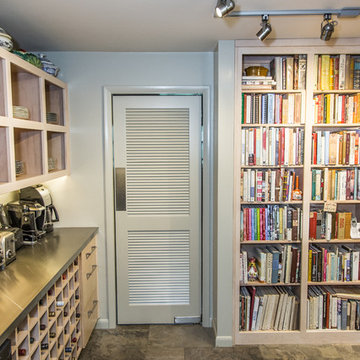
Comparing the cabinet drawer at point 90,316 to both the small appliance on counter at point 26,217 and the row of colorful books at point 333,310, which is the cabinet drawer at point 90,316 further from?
the row of colorful books at point 333,310

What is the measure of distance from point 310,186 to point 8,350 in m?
2.27

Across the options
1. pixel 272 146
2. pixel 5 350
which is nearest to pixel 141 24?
pixel 272 146

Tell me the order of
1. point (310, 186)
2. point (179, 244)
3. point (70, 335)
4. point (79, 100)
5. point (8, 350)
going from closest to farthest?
point (8, 350) < point (70, 335) < point (310, 186) < point (79, 100) < point (179, 244)

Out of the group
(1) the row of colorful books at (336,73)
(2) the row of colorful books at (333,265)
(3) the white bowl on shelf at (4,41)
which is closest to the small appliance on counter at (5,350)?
(3) the white bowl on shelf at (4,41)

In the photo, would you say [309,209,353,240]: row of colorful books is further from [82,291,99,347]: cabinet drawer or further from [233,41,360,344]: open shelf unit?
[82,291,99,347]: cabinet drawer

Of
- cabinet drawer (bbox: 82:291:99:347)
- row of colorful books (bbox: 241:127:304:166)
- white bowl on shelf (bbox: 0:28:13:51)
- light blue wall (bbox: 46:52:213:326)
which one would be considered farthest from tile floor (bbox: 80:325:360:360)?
white bowl on shelf (bbox: 0:28:13:51)

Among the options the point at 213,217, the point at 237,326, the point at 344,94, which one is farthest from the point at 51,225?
the point at 344,94

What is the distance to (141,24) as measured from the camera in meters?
2.20

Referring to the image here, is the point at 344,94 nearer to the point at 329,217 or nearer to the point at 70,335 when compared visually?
the point at 329,217

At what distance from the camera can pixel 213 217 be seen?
2.93 metres

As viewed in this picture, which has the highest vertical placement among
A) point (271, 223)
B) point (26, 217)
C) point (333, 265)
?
point (26, 217)

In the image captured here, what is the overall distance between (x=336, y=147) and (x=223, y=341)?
1.81 m

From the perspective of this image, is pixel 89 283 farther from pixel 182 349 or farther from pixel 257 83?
pixel 257 83

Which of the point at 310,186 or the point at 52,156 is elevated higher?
the point at 52,156
